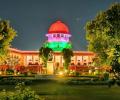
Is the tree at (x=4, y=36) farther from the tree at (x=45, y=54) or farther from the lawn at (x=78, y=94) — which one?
the tree at (x=45, y=54)

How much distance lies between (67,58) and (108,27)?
100809 mm

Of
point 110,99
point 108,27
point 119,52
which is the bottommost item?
point 110,99

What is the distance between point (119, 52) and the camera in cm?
3334

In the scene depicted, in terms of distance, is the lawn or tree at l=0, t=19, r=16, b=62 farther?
tree at l=0, t=19, r=16, b=62

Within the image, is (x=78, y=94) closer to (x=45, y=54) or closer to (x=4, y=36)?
(x=4, y=36)

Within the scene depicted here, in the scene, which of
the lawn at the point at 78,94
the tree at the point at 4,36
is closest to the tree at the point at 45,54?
the tree at the point at 4,36

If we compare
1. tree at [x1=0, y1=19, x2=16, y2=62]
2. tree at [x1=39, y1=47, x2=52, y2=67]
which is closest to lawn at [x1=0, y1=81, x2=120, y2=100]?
tree at [x1=0, y1=19, x2=16, y2=62]

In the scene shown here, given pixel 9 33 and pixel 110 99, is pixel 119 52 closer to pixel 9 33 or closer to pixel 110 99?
pixel 110 99

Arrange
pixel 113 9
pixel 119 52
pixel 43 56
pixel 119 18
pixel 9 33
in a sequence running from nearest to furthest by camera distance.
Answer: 1. pixel 119 52
2. pixel 119 18
3. pixel 113 9
4. pixel 9 33
5. pixel 43 56

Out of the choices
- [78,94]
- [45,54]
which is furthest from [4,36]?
[45,54]

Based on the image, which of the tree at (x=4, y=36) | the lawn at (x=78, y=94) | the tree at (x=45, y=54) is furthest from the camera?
the tree at (x=45, y=54)

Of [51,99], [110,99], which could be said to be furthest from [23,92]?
[110,99]

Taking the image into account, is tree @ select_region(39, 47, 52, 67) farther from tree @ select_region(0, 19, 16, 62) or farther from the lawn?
the lawn

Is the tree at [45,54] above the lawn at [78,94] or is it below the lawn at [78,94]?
above
